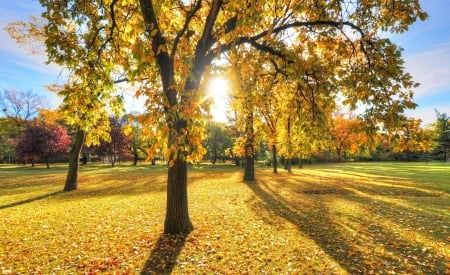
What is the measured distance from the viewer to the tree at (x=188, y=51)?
5.84m

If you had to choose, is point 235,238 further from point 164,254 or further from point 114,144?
point 114,144

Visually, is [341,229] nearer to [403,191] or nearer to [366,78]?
[366,78]

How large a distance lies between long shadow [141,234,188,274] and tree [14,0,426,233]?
1.59 feet

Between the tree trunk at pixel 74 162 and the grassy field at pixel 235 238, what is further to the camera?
the tree trunk at pixel 74 162

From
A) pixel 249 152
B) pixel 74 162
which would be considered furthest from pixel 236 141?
pixel 74 162

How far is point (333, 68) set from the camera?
8242 millimetres

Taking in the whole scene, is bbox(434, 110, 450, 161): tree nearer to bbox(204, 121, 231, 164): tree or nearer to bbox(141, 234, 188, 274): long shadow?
bbox(204, 121, 231, 164): tree

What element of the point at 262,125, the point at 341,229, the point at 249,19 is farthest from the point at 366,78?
the point at 262,125

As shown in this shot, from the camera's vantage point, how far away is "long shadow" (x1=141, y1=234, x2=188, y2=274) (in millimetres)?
5960

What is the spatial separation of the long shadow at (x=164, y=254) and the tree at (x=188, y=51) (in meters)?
0.48

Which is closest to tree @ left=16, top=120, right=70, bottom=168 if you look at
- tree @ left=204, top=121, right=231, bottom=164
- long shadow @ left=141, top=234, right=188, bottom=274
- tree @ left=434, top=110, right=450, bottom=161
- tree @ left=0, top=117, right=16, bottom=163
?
tree @ left=0, top=117, right=16, bottom=163

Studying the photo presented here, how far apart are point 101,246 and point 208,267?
3.29 m

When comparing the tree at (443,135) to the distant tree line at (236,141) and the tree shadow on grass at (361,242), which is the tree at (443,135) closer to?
the distant tree line at (236,141)

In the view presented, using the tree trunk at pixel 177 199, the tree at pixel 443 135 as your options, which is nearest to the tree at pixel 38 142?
the tree trunk at pixel 177 199
